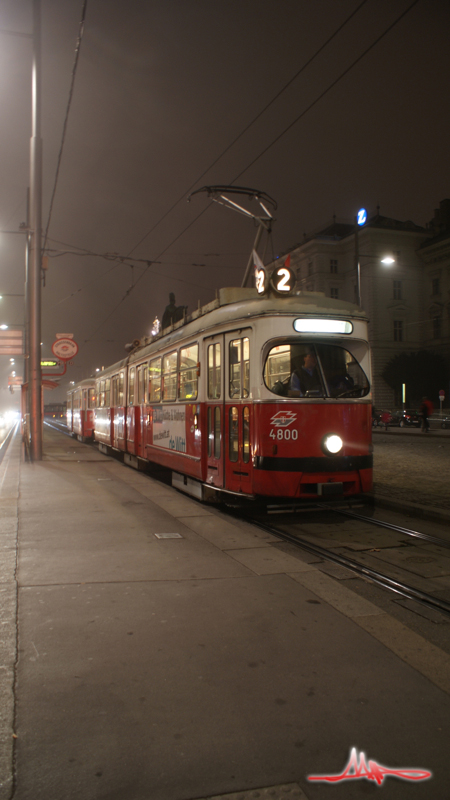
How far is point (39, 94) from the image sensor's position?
15.1 meters

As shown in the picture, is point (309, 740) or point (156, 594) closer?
point (309, 740)

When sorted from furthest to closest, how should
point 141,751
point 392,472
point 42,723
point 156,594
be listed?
point 392,472
point 156,594
point 42,723
point 141,751

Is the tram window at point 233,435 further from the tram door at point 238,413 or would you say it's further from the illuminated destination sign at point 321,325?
the illuminated destination sign at point 321,325

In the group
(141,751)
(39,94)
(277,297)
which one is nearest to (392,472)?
(277,297)

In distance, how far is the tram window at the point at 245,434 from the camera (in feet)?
25.0

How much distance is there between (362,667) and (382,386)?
54.5 m

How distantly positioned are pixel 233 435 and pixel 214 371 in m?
1.12

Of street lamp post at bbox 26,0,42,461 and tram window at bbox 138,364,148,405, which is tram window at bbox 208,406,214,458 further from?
street lamp post at bbox 26,0,42,461

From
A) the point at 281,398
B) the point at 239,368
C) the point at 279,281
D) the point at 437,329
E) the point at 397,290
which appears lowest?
the point at 281,398

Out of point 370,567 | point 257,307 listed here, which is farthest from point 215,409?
point 370,567

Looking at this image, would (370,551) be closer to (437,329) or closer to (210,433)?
(210,433)

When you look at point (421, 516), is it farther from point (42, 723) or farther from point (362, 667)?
point (42, 723)

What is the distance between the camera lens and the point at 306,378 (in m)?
7.59

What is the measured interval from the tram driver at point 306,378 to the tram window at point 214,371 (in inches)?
51.3
